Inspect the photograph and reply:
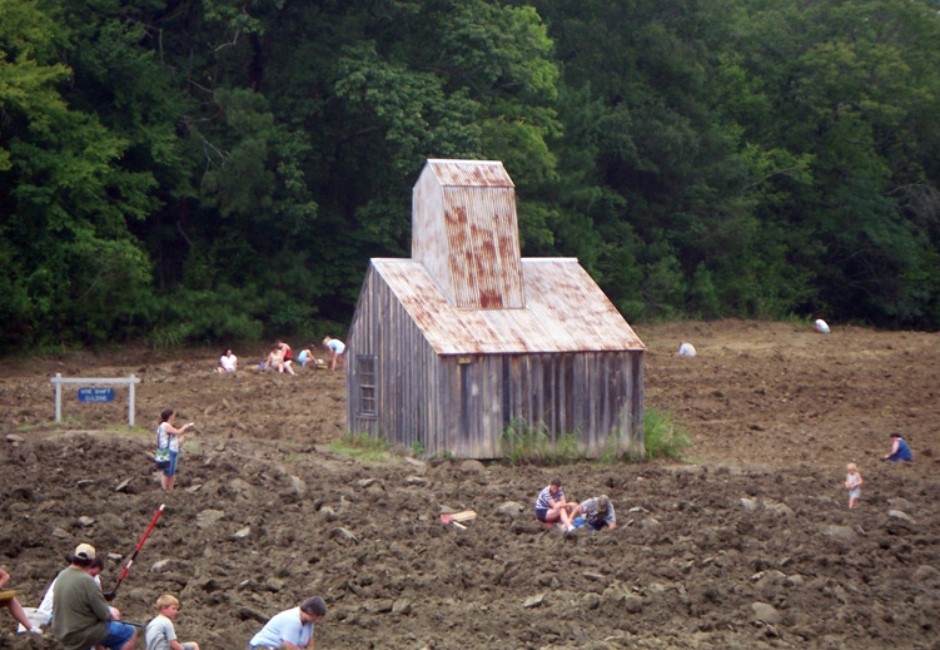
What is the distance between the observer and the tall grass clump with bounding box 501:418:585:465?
86.5 feet

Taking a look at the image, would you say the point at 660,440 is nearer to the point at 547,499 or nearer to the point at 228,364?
the point at 547,499

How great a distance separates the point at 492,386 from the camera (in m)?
26.5

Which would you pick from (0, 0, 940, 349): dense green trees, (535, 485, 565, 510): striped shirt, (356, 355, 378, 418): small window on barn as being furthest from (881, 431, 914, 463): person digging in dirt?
(0, 0, 940, 349): dense green trees

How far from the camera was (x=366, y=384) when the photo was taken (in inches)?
1126

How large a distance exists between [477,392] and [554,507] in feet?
20.3

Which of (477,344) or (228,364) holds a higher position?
(477,344)

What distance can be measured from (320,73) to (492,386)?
20.9 meters

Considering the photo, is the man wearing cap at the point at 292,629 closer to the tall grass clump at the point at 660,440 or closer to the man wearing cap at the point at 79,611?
the man wearing cap at the point at 79,611

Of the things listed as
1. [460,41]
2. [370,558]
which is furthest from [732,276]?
[370,558]

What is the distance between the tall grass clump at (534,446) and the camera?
86.5 ft

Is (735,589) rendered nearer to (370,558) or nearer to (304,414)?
(370,558)

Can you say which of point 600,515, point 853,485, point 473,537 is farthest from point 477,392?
point 473,537


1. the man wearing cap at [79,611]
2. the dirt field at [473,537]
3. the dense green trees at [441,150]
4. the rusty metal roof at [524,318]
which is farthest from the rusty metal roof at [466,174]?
the man wearing cap at [79,611]

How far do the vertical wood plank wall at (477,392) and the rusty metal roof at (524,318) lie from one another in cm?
18
